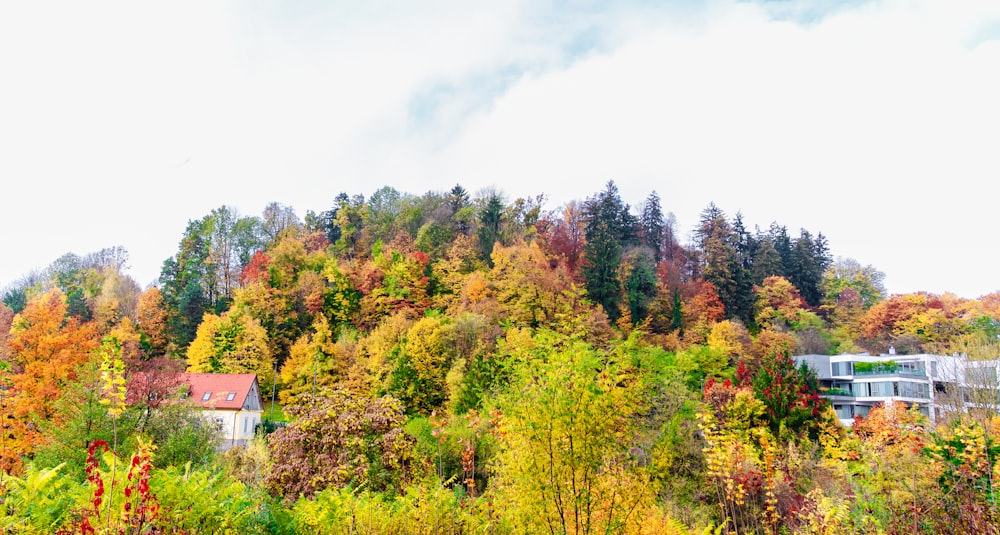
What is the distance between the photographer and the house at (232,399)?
33000 millimetres

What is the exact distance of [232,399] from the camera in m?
33.5

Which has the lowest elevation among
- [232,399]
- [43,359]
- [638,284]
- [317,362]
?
[232,399]

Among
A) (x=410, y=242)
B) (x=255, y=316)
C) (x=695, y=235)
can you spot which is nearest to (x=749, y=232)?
(x=695, y=235)

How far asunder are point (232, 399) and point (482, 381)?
1409 cm

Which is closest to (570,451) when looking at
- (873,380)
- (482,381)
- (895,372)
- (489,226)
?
(482,381)

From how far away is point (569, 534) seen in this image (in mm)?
6102

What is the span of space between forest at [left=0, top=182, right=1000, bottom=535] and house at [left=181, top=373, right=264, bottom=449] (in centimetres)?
210

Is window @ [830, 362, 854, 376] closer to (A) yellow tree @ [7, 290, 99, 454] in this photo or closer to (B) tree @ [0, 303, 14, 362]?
(A) yellow tree @ [7, 290, 99, 454]

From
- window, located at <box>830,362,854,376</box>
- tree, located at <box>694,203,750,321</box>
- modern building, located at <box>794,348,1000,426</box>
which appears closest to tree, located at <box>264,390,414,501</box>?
modern building, located at <box>794,348,1000,426</box>

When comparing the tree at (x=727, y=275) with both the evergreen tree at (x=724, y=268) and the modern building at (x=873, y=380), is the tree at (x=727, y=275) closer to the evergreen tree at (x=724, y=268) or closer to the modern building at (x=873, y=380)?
the evergreen tree at (x=724, y=268)

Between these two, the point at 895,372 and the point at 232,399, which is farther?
the point at 895,372

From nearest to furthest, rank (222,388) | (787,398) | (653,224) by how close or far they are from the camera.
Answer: (787,398) < (222,388) < (653,224)

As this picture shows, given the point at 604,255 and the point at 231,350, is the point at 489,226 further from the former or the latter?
the point at 231,350

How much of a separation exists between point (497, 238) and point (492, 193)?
720cm
